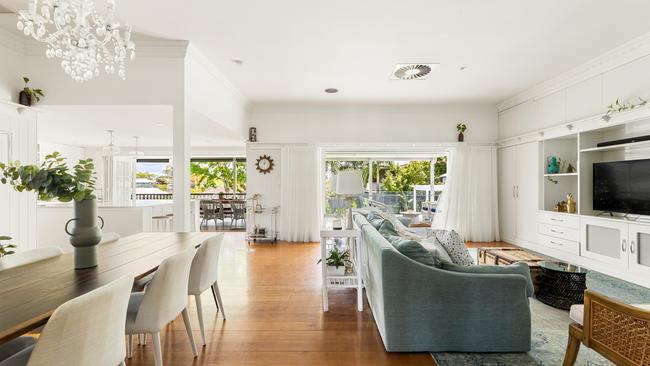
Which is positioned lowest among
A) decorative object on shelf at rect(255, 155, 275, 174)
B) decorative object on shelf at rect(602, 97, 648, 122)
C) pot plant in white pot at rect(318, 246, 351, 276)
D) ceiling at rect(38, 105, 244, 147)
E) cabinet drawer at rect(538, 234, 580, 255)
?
cabinet drawer at rect(538, 234, 580, 255)

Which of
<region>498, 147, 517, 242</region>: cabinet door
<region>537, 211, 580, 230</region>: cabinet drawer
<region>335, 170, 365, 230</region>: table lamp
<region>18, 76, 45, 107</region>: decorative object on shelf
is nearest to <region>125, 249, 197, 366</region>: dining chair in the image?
<region>335, 170, 365, 230</region>: table lamp

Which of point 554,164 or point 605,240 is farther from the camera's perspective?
point 554,164

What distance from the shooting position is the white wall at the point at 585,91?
3494 millimetres

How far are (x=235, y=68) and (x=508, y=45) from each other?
11.5ft

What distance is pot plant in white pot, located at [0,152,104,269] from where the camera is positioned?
1.59 m

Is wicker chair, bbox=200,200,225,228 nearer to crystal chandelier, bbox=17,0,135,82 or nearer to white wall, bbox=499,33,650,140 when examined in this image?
crystal chandelier, bbox=17,0,135,82

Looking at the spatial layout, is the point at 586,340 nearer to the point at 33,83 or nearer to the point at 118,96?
the point at 118,96

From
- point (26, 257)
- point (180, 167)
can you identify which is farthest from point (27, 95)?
point (26, 257)

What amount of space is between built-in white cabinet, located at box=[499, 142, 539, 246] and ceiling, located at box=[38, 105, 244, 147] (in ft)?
17.4

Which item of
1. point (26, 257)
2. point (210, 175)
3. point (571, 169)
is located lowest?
point (26, 257)

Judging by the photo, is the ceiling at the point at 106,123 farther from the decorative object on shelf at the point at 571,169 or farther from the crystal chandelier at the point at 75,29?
the decorative object on shelf at the point at 571,169

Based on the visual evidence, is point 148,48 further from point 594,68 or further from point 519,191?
point 519,191

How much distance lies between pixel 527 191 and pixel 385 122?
9.39 ft

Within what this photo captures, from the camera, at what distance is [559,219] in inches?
180
